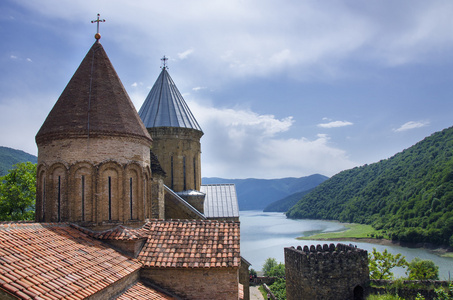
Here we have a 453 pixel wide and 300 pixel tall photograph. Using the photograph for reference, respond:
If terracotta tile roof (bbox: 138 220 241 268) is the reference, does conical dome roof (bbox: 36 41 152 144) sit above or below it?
above

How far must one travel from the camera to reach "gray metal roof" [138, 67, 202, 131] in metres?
15.2

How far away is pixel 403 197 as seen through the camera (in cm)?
5156

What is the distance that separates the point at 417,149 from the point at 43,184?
71.6 m

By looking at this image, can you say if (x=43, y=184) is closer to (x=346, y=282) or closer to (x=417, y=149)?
(x=346, y=282)

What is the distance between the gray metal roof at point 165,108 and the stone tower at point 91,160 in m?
6.80

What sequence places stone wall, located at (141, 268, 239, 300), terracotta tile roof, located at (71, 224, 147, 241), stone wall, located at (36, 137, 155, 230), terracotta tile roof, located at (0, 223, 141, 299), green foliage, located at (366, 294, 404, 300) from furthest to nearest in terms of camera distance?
green foliage, located at (366, 294, 404, 300)
stone wall, located at (36, 137, 155, 230)
terracotta tile roof, located at (71, 224, 147, 241)
stone wall, located at (141, 268, 239, 300)
terracotta tile roof, located at (0, 223, 141, 299)

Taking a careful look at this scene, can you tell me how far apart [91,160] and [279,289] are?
597 inches

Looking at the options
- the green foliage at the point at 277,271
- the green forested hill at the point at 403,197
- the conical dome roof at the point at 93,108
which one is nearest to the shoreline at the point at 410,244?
the green forested hill at the point at 403,197

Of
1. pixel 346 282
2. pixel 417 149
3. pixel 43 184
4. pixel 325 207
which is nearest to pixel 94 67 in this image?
pixel 43 184

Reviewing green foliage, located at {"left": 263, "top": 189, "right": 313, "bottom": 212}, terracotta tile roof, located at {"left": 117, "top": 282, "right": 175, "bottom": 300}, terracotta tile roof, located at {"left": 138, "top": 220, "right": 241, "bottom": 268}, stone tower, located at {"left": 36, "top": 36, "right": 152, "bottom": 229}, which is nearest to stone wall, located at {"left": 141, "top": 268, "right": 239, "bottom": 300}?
terracotta tile roof, located at {"left": 138, "top": 220, "right": 241, "bottom": 268}

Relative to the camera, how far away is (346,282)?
46.0 feet

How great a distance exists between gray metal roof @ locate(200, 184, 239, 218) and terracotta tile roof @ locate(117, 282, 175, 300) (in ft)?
28.1

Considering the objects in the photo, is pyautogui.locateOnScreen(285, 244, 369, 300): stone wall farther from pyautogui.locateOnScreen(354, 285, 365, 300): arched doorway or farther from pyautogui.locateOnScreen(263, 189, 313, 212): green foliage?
pyautogui.locateOnScreen(263, 189, 313, 212): green foliage

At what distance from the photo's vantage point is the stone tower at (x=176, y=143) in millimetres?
14984
